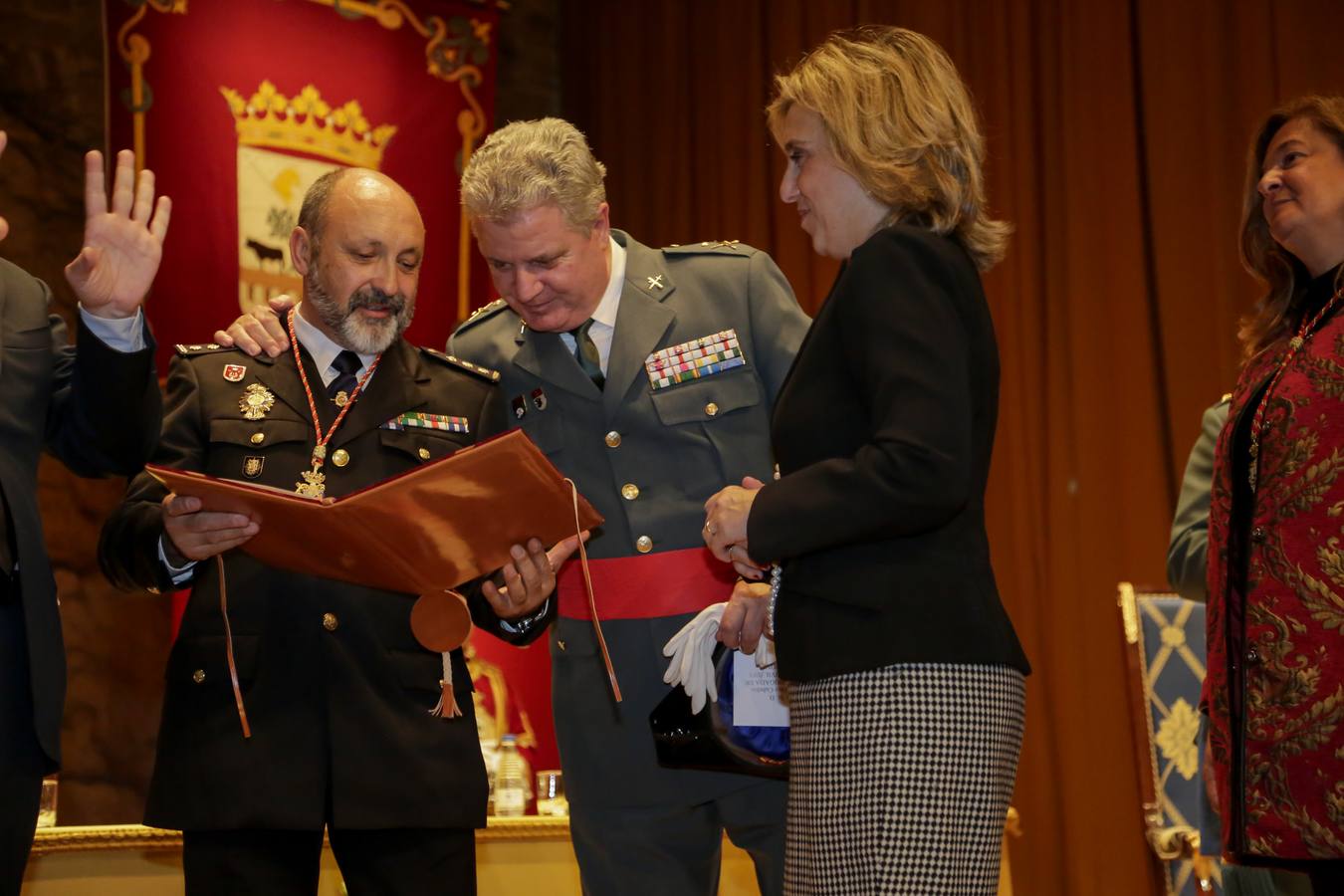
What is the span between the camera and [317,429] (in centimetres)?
243

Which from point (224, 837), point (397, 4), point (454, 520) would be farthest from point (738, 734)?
point (397, 4)

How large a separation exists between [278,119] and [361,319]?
8.54 ft

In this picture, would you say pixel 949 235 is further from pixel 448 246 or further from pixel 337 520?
pixel 448 246

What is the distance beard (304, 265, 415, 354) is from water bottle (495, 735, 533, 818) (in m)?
1.29

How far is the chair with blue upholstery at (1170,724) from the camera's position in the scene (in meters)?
3.30

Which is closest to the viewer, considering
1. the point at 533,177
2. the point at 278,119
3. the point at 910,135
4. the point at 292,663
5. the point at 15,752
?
the point at 910,135

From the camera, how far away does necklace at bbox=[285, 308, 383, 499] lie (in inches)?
93.3

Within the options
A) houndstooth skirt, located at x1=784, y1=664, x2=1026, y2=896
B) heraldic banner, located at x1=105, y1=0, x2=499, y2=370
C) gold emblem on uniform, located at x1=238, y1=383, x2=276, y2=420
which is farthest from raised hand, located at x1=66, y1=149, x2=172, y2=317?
heraldic banner, located at x1=105, y1=0, x2=499, y2=370

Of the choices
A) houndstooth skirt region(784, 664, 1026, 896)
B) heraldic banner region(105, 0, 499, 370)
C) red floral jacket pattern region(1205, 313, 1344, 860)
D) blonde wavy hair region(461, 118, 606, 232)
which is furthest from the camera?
heraldic banner region(105, 0, 499, 370)

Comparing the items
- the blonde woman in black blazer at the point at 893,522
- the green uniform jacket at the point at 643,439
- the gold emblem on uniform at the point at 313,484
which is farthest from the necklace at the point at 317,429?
the blonde woman in black blazer at the point at 893,522

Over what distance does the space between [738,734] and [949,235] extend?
2.62 feet

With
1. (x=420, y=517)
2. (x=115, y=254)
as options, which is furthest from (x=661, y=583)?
(x=115, y=254)

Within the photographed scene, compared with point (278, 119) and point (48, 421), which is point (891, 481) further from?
point (278, 119)

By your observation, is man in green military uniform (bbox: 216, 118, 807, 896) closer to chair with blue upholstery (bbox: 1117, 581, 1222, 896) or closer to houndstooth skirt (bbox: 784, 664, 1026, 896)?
houndstooth skirt (bbox: 784, 664, 1026, 896)
